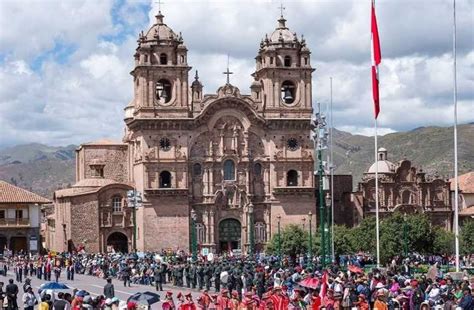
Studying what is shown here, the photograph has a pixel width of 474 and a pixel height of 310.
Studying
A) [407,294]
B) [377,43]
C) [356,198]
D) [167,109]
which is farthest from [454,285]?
[356,198]

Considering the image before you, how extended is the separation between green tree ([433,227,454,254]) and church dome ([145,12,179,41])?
2358cm

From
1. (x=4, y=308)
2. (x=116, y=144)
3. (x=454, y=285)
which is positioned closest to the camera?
(x=454, y=285)

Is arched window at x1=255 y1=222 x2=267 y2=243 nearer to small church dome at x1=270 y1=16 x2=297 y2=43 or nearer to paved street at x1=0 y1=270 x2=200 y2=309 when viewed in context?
small church dome at x1=270 y1=16 x2=297 y2=43

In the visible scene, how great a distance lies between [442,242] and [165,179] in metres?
20.3

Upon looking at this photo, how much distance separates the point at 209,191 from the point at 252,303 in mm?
52256

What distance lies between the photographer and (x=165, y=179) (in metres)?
79.4

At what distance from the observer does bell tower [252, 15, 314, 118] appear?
81.3 m

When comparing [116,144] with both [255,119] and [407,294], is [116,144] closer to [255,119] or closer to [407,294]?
[255,119]

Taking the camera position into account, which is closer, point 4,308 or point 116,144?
point 4,308

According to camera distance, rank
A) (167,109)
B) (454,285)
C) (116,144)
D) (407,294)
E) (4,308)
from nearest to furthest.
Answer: (407,294) → (454,285) → (4,308) → (167,109) → (116,144)

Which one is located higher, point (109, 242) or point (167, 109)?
point (167, 109)

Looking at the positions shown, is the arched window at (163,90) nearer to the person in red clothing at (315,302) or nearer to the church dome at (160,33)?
the church dome at (160,33)

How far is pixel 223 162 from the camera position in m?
80.8

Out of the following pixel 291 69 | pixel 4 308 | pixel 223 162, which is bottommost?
pixel 4 308
